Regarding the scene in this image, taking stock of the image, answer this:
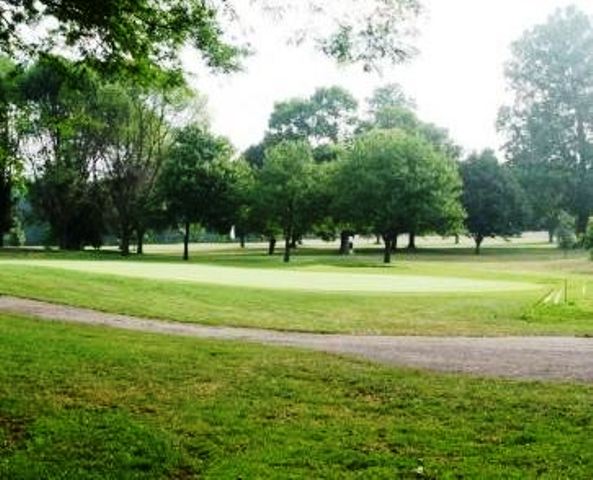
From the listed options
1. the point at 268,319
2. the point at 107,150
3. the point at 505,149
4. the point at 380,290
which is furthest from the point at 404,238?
the point at 268,319

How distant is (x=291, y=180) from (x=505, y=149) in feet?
113

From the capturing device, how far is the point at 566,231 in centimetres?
9812

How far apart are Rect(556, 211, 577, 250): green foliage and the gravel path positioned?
75419mm

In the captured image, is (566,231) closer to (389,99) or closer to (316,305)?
(389,99)

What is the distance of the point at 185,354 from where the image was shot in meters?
17.5

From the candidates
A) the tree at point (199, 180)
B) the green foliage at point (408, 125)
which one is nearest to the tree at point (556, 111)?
the green foliage at point (408, 125)

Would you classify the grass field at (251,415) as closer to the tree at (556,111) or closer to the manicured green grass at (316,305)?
the manicured green grass at (316,305)

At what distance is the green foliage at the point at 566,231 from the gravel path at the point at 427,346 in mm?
75419

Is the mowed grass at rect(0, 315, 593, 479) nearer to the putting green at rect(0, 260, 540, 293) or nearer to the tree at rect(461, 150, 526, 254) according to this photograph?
the putting green at rect(0, 260, 540, 293)

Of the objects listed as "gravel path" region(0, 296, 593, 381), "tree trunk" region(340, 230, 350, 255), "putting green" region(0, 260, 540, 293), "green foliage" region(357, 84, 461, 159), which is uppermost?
"green foliage" region(357, 84, 461, 159)

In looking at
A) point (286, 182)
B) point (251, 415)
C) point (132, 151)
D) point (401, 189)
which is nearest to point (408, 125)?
point (401, 189)

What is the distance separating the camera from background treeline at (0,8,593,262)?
81.0 metres

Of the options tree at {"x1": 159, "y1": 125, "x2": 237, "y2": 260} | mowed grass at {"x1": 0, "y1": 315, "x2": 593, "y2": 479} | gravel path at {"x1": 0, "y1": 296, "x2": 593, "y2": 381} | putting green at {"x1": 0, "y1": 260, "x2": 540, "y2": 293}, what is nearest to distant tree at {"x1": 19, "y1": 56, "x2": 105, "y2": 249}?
tree at {"x1": 159, "y1": 125, "x2": 237, "y2": 260}

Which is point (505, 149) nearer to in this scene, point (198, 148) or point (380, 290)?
point (198, 148)
